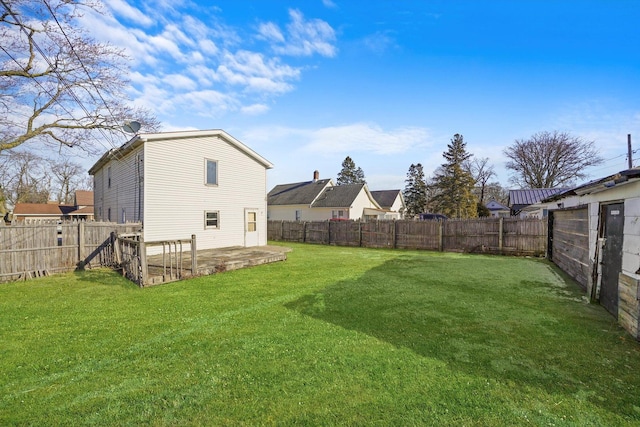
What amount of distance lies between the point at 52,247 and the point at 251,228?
8004 millimetres

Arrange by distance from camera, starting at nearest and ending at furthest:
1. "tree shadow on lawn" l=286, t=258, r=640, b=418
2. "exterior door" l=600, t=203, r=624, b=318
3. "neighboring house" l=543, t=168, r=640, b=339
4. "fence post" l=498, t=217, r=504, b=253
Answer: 1. "tree shadow on lawn" l=286, t=258, r=640, b=418
2. "neighboring house" l=543, t=168, r=640, b=339
3. "exterior door" l=600, t=203, r=624, b=318
4. "fence post" l=498, t=217, r=504, b=253

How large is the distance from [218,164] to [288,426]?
512 inches

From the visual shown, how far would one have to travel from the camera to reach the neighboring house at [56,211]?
37.4 meters

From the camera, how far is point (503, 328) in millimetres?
4691

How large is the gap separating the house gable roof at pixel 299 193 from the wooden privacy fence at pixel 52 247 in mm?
21265

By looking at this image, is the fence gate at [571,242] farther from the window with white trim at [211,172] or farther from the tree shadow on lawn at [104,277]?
the window with white trim at [211,172]

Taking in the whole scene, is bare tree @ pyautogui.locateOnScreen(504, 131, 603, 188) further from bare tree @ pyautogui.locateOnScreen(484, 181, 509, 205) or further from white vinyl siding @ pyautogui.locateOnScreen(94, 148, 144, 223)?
white vinyl siding @ pyautogui.locateOnScreen(94, 148, 144, 223)

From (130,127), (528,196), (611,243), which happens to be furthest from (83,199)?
(611,243)

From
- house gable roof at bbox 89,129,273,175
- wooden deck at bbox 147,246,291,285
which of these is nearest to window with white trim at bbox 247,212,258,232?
house gable roof at bbox 89,129,273,175

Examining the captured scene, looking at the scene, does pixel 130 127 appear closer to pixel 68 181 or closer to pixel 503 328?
pixel 503 328

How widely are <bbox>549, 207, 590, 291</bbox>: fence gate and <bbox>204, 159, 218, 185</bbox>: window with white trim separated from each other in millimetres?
13518

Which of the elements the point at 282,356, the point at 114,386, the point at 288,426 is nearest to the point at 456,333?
Answer: the point at 282,356

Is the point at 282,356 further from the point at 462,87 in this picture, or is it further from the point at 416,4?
the point at 462,87

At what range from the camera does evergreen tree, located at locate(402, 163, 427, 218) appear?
47.0 metres
